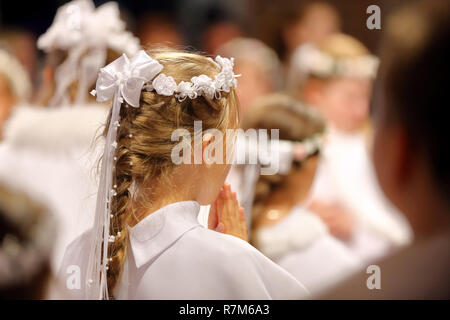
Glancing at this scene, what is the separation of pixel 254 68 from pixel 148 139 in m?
2.55

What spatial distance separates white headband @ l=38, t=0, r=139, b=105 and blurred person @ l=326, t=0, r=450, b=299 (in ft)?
4.61

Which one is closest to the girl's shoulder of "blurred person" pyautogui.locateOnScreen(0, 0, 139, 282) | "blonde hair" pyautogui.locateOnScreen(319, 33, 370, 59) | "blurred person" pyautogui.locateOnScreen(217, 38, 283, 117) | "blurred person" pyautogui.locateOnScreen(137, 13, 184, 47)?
"blurred person" pyautogui.locateOnScreen(0, 0, 139, 282)

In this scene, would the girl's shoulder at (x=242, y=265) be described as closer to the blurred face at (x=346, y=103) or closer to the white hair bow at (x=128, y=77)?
the white hair bow at (x=128, y=77)

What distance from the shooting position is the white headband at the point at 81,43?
85.3 inches

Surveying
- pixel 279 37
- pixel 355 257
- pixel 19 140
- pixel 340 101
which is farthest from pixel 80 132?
pixel 279 37

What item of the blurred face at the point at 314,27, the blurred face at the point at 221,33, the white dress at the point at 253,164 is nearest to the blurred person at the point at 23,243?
the white dress at the point at 253,164

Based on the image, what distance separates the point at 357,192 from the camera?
9.57 ft

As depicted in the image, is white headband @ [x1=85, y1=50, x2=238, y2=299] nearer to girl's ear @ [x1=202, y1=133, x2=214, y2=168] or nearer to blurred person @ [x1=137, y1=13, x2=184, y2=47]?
girl's ear @ [x1=202, y1=133, x2=214, y2=168]

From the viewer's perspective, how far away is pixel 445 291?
875mm

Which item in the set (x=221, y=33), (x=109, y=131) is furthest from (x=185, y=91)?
(x=221, y=33)

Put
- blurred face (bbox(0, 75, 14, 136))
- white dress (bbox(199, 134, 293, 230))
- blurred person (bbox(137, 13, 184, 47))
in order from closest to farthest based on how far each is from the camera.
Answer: white dress (bbox(199, 134, 293, 230)), blurred face (bbox(0, 75, 14, 136)), blurred person (bbox(137, 13, 184, 47))

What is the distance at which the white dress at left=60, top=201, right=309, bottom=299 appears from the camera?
1.09m

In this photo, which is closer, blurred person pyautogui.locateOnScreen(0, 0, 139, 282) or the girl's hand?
the girl's hand

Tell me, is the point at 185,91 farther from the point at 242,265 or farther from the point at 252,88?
the point at 252,88
